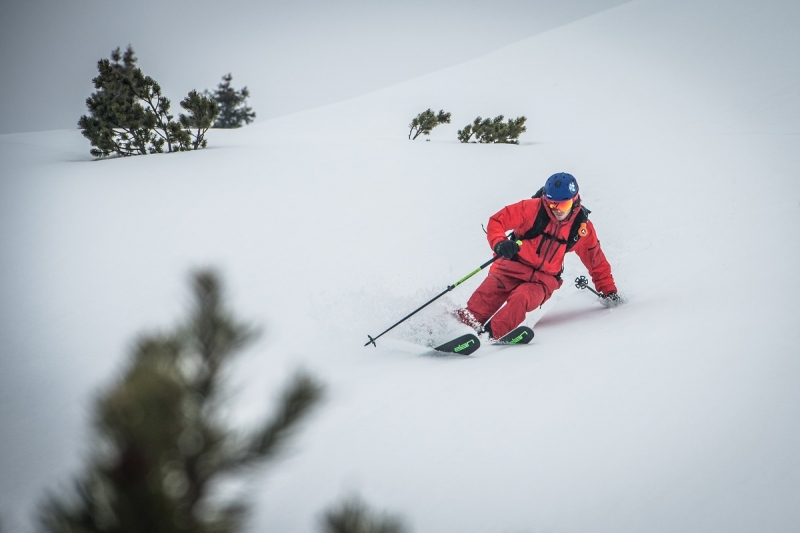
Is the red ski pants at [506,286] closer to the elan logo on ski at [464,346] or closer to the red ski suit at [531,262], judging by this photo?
the red ski suit at [531,262]

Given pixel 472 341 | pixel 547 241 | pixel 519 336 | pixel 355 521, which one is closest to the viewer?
pixel 355 521

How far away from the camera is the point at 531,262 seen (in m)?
4.56

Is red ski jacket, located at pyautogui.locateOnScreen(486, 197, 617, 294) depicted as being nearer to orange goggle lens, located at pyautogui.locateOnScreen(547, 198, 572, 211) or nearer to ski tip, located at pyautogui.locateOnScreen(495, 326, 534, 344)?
orange goggle lens, located at pyautogui.locateOnScreen(547, 198, 572, 211)

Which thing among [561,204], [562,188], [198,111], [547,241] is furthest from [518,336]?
[198,111]

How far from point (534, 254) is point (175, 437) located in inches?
167

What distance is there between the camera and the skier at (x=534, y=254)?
14.0ft

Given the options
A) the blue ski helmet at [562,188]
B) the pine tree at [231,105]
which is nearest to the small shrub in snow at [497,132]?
the blue ski helmet at [562,188]

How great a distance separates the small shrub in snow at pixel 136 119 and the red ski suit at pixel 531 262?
9184 mm

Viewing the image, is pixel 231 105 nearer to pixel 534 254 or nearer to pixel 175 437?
pixel 534 254

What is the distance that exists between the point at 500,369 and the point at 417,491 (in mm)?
1373

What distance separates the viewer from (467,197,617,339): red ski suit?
4.46m

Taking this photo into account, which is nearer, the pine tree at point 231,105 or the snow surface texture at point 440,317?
the snow surface texture at point 440,317

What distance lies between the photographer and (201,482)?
756 millimetres

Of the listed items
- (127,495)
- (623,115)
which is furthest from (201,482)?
(623,115)
